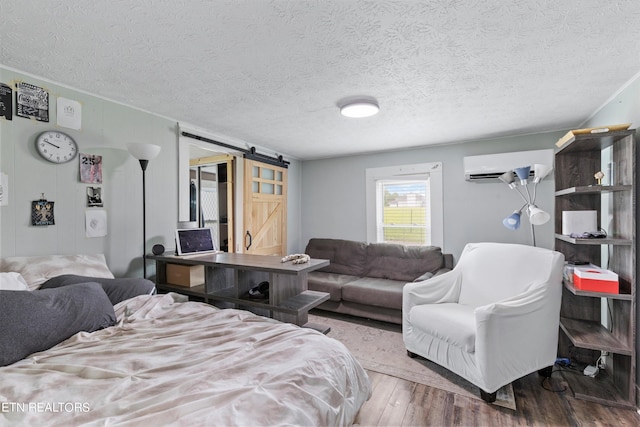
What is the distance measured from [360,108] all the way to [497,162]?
6.93 ft

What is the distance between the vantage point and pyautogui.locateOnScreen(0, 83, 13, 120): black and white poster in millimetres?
1848

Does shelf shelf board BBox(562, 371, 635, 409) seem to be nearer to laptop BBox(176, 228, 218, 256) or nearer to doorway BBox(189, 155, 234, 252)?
laptop BBox(176, 228, 218, 256)

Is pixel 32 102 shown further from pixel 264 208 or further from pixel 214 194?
pixel 214 194

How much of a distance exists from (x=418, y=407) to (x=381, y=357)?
681 millimetres

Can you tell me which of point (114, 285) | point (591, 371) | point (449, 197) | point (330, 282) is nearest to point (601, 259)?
point (591, 371)

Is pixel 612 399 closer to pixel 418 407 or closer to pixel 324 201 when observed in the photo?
pixel 418 407

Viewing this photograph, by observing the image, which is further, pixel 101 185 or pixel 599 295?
pixel 101 185

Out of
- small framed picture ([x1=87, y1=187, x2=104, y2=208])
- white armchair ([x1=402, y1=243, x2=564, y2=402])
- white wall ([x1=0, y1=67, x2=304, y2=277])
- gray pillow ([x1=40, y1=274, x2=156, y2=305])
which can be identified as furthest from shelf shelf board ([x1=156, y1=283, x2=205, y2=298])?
white armchair ([x1=402, y1=243, x2=564, y2=402])

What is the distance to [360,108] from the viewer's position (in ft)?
8.00

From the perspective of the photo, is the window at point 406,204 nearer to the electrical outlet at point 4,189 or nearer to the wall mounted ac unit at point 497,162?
the wall mounted ac unit at point 497,162

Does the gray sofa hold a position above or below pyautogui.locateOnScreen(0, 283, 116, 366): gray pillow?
below

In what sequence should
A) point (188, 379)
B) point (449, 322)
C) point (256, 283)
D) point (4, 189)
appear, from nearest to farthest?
point (188, 379) → point (4, 189) → point (449, 322) → point (256, 283)

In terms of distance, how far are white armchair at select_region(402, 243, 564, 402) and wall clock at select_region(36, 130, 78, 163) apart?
2.93 m

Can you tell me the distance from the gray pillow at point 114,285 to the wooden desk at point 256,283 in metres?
0.43
